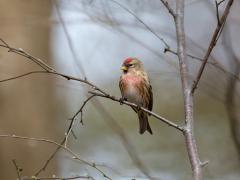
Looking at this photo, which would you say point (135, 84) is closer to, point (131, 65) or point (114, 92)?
point (131, 65)

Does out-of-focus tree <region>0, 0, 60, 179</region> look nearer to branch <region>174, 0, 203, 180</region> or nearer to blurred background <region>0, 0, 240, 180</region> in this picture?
blurred background <region>0, 0, 240, 180</region>

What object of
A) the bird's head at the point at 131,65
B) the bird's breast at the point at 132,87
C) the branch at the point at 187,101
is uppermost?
the bird's head at the point at 131,65

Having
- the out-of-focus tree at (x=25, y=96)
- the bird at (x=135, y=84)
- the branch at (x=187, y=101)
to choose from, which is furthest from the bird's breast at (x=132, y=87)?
the branch at (x=187, y=101)

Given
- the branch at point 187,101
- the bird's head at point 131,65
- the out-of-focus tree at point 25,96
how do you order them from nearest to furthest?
the branch at point 187,101, the bird's head at point 131,65, the out-of-focus tree at point 25,96

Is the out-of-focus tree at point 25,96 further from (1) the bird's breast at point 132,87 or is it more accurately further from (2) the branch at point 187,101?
(2) the branch at point 187,101

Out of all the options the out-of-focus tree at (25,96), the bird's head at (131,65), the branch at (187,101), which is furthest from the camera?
the out-of-focus tree at (25,96)

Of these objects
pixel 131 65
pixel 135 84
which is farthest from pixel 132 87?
pixel 131 65

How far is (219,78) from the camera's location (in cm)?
306

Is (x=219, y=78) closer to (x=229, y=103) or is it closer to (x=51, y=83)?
(x=229, y=103)

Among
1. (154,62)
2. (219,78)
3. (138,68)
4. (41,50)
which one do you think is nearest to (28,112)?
(41,50)

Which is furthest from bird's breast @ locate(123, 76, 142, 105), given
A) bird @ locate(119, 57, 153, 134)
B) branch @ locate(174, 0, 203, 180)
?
branch @ locate(174, 0, 203, 180)

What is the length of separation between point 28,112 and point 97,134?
2.21 metres

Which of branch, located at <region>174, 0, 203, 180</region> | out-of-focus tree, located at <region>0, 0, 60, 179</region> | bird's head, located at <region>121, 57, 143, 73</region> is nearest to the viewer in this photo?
branch, located at <region>174, 0, 203, 180</region>

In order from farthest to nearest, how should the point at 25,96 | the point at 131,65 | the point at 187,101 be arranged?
1. the point at 25,96
2. the point at 131,65
3. the point at 187,101
